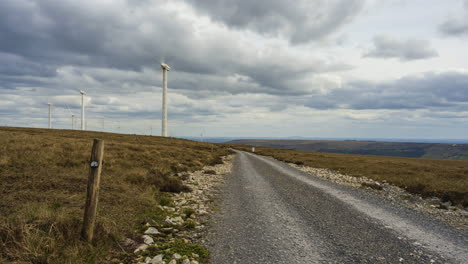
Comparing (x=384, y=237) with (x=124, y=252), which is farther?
(x=384, y=237)

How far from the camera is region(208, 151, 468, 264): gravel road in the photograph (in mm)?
6836

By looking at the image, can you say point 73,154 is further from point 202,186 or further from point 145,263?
point 145,263

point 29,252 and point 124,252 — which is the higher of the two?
point 29,252

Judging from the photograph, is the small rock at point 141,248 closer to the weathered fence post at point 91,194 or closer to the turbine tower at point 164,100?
the weathered fence post at point 91,194

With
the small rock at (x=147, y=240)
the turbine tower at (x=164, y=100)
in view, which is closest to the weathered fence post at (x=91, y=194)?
the small rock at (x=147, y=240)

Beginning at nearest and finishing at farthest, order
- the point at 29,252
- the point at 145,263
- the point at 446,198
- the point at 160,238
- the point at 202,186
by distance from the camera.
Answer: the point at 29,252
the point at 145,263
the point at 160,238
the point at 446,198
the point at 202,186

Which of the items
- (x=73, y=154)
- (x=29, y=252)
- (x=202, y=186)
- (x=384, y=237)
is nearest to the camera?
(x=29, y=252)

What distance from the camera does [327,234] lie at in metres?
8.48

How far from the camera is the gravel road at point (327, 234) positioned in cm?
684

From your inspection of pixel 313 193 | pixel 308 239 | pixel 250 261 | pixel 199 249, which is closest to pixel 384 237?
pixel 308 239

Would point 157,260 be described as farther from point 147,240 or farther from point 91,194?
point 91,194

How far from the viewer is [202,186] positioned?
56.4ft

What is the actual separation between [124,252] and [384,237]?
27.5 feet

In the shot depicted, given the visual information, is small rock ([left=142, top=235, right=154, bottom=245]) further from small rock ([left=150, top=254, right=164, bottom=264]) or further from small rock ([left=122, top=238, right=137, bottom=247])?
small rock ([left=150, top=254, right=164, bottom=264])
